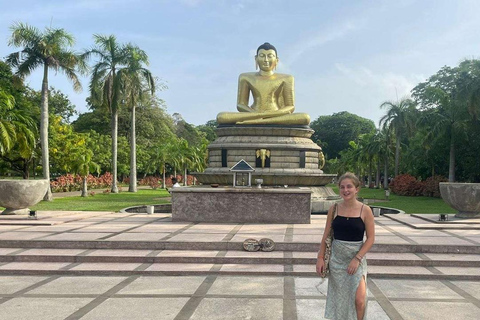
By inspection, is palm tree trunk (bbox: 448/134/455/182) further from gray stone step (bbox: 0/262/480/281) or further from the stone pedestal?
gray stone step (bbox: 0/262/480/281)

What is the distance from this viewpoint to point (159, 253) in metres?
8.84

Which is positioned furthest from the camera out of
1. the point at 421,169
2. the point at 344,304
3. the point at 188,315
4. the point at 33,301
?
the point at 421,169

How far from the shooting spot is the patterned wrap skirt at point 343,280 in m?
4.47

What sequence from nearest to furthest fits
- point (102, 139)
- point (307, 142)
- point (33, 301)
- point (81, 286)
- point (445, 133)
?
point (33, 301), point (81, 286), point (307, 142), point (445, 133), point (102, 139)

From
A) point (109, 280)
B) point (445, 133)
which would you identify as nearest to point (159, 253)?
point (109, 280)

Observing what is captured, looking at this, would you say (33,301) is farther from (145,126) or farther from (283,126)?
(145,126)

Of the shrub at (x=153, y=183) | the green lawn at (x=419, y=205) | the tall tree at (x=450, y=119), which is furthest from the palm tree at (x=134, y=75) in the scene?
the tall tree at (x=450, y=119)

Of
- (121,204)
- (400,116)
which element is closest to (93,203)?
(121,204)

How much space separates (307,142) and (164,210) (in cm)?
633

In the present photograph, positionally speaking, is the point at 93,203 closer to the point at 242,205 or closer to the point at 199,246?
the point at 242,205

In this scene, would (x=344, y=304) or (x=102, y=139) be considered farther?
(x=102, y=139)

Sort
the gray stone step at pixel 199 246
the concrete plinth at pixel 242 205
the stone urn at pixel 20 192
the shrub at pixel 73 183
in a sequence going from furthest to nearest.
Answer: the shrub at pixel 73 183
the stone urn at pixel 20 192
the concrete plinth at pixel 242 205
the gray stone step at pixel 199 246

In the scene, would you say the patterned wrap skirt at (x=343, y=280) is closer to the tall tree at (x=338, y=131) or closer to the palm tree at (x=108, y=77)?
the palm tree at (x=108, y=77)

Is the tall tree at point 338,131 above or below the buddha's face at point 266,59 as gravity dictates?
above
